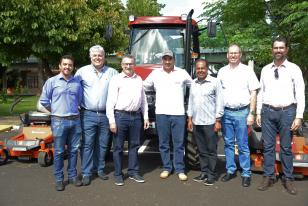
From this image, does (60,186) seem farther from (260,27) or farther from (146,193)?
(260,27)

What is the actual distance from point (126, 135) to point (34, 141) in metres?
1.93

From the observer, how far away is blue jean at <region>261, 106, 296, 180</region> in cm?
546

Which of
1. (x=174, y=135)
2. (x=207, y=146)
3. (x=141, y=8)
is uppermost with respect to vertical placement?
(x=141, y=8)

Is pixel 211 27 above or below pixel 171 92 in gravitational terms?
above

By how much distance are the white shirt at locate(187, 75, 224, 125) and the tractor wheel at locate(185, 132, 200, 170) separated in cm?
62

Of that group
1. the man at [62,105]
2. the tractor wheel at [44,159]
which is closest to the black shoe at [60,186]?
the man at [62,105]

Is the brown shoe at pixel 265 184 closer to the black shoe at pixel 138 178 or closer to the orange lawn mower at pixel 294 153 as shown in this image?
the orange lawn mower at pixel 294 153

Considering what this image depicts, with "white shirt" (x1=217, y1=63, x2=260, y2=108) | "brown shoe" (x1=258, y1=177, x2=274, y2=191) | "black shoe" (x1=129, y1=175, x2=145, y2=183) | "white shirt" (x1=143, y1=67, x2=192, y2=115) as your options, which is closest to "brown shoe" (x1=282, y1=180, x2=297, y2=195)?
"brown shoe" (x1=258, y1=177, x2=274, y2=191)

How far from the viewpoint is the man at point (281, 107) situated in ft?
17.7

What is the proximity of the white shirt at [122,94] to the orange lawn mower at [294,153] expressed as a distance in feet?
6.57

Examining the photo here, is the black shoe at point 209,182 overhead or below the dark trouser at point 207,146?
below

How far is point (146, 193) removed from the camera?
17.9 ft

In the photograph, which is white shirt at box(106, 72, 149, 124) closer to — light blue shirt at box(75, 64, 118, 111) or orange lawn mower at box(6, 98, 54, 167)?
light blue shirt at box(75, 64, 118, 111)

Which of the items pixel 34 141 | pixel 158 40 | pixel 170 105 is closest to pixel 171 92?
pixel 170 105
